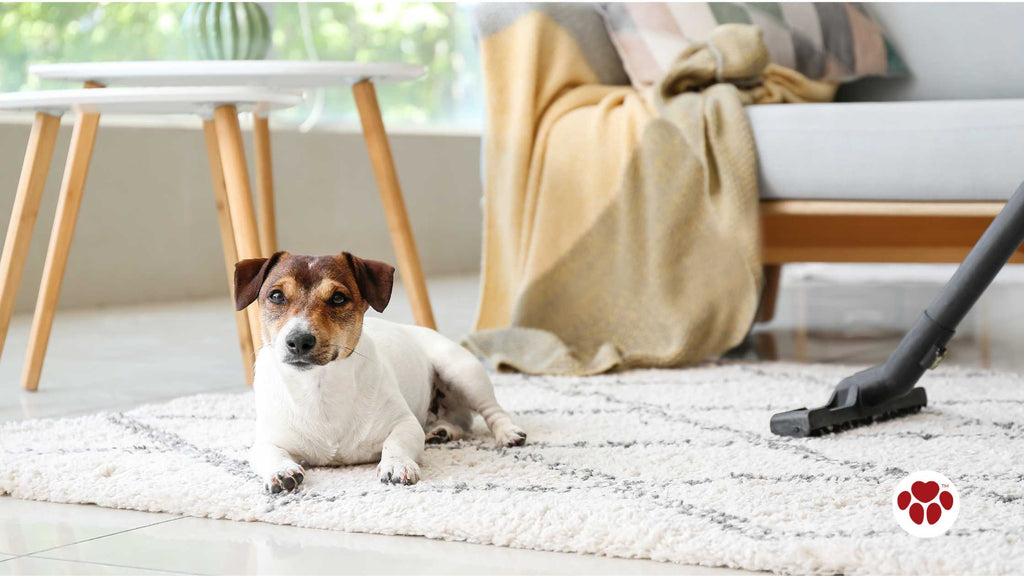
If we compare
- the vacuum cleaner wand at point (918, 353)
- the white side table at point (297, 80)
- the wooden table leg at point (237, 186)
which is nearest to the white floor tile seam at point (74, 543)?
the wooden table leg at point (237, 186)

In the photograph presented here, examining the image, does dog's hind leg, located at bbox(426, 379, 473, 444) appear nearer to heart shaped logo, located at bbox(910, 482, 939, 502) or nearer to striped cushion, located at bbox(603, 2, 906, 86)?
heart shaped logo, located at bbox(910, 482, 939, 502)

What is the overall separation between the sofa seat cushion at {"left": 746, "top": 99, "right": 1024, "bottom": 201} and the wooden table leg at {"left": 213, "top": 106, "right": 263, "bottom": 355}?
104 centimetres

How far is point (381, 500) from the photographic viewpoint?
1.26 meters

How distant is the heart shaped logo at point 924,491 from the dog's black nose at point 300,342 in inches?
26.6

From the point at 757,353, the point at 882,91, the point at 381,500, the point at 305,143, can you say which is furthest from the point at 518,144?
the point at 305,143

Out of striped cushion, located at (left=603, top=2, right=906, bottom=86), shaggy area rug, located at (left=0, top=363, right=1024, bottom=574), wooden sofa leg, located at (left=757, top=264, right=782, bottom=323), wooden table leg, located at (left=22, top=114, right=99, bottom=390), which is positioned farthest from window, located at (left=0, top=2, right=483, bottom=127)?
shaggy area rug, located at (left=0, top=363, right=1024, bottom=574)

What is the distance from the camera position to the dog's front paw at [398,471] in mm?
1329

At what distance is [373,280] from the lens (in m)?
1.42

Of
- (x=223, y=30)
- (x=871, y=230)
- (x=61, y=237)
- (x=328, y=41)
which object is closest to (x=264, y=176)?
(x=223, y=30)

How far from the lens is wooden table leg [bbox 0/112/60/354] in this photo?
2090 millimetres

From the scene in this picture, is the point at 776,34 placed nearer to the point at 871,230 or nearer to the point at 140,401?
the point at 871,230

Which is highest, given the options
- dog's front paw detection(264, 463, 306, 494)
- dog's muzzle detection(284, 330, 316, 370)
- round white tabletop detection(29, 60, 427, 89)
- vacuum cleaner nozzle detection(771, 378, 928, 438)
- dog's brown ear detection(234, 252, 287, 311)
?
round white tabletop detection(29, 60, 427, 89)

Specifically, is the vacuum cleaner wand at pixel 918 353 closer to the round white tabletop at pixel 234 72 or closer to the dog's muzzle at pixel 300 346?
the dog's muzzle at pixel 300 346

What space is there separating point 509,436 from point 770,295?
1733mm
